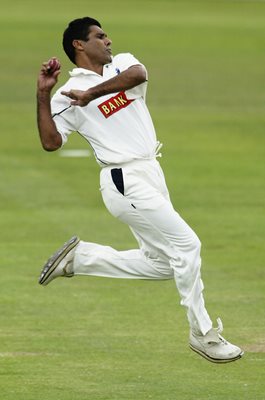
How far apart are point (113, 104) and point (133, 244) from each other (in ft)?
19.7

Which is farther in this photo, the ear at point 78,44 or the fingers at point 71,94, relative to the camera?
the ear at point 78,44

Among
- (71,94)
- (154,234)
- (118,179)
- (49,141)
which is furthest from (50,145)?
(154,234)

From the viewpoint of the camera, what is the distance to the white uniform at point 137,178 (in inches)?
379

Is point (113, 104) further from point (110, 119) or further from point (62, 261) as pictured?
point (62, 261)

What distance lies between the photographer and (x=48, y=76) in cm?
966

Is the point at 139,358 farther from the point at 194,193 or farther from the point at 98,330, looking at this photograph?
the point at 194,193

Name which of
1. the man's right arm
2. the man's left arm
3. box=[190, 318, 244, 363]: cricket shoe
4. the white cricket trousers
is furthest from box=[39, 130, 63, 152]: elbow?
box=[190, 318, 244, 363]: cricket shoe

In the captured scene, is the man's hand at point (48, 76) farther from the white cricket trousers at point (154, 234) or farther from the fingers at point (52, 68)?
the white cricket trousers at point (154, 234)

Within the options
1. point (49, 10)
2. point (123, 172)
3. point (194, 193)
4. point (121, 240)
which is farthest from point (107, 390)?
point (49, 10)

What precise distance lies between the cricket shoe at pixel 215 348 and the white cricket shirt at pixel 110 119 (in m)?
1.31

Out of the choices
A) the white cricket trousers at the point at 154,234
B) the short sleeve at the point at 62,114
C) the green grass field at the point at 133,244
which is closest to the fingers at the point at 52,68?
the short sleeve at the point at 62,114

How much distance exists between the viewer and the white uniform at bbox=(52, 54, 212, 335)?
31.6 feet

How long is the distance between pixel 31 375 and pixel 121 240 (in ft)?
19.2

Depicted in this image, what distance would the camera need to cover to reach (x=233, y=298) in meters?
13.0
